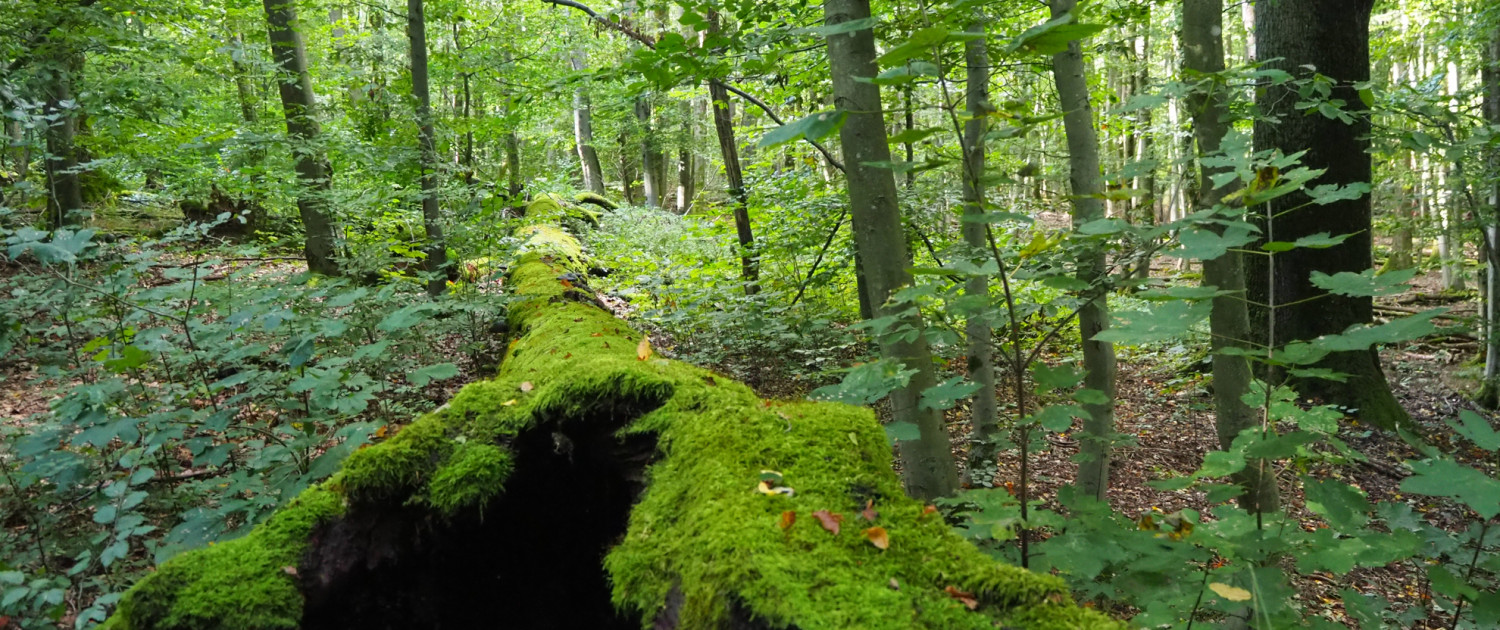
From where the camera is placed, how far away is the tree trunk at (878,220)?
8.67 feet

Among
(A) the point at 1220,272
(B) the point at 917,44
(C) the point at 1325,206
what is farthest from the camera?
(C) the point at 1325,206

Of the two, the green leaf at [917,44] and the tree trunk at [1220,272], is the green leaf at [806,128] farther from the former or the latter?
the tree trunk at [1220,272]

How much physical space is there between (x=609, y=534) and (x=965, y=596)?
5.46 ft

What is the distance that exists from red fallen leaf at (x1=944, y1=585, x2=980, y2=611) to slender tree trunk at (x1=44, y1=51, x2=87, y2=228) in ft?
17.7

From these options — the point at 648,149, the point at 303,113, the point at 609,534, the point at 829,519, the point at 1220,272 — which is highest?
the point at 648,149

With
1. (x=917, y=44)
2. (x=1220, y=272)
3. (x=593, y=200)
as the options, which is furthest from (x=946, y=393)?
(x=593, y=200)

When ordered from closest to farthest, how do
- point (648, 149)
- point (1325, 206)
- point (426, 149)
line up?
1. point (426, 149)
2. point (1325, 206)
3. point (648, 149)

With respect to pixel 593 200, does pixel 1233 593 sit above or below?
below

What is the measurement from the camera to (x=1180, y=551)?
72.9 inches

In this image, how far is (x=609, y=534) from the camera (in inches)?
113

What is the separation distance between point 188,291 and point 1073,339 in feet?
28.9

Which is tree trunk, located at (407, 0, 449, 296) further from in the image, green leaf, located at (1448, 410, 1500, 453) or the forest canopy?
green leaf, located at (1448, 410, 1500, 453)

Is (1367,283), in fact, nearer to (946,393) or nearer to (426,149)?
(946,393)

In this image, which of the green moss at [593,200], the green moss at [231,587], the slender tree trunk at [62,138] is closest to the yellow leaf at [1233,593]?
the green moss at [231,587]
